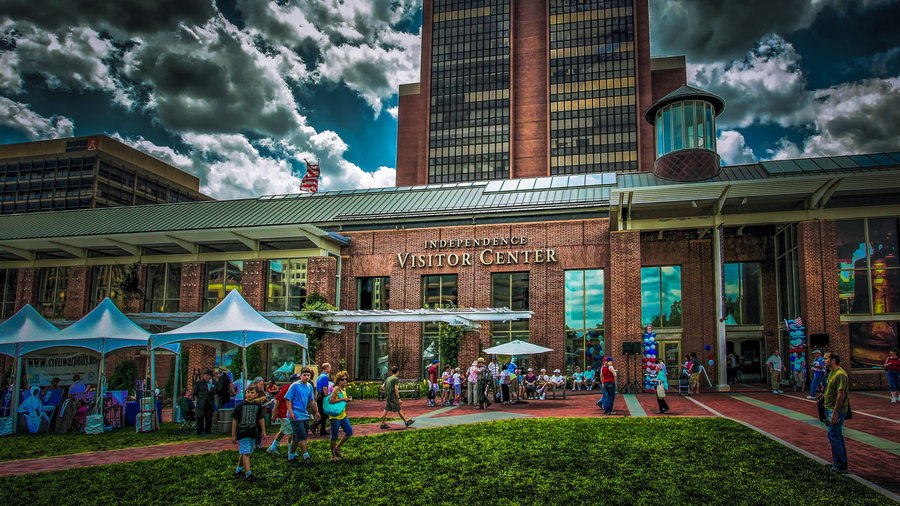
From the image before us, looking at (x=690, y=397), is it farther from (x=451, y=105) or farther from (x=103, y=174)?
(x=103, y=174)

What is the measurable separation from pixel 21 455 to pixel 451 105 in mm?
74888

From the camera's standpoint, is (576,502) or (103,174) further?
(103,174)

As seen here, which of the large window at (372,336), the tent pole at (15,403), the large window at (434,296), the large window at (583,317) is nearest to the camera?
the tent pole at (15,403)

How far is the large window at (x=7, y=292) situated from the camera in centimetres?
3494

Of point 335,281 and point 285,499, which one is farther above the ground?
point 335,281

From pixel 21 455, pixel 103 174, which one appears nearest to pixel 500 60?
pixel 103 174

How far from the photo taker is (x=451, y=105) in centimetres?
8338

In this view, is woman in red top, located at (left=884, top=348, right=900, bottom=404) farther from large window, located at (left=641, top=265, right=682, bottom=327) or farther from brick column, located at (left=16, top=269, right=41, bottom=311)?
brick column, located at (left=16, top=269, right=41, bottom=311)

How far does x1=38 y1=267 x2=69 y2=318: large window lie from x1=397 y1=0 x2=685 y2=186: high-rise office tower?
52.4 meters

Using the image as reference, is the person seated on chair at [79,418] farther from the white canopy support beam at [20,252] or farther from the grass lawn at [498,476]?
the white canopy support beam at [20,252]

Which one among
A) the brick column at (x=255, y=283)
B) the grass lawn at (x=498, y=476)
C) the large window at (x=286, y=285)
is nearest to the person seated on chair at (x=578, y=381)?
the grass lawn at (x=498, y=476)

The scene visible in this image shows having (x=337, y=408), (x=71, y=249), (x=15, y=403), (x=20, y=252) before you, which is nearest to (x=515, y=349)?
(x=337, y=408)

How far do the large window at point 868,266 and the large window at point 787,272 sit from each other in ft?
5.16

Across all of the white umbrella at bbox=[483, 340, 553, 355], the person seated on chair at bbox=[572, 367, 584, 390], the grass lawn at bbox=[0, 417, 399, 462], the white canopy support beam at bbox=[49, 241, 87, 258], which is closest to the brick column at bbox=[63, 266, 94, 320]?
the white canopy support beam at bbox=[49, 241, 87, 258]
